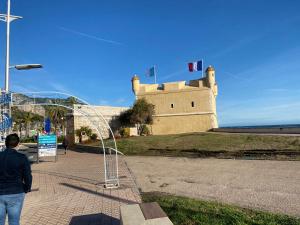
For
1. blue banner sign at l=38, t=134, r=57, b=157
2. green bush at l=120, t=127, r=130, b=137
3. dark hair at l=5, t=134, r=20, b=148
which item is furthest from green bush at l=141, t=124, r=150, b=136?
dark hair at l=5, t=134, r=20, b=148

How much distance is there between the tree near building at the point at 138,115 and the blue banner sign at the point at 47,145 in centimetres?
1953

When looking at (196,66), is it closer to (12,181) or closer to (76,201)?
(76,201)

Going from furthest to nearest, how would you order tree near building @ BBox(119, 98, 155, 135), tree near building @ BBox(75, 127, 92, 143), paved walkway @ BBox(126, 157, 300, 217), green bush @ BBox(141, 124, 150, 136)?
green bush @ BBox(141, 124, 150, 136)
tree near building @ BBox(119, 98, 155, 135)
tree near building @ BBox(75, 127, 92, 143)
paved walkway @ BBox(126, 157, 300, 217)

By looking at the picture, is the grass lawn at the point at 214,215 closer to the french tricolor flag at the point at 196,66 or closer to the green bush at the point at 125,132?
the green bush at the point at 125,132

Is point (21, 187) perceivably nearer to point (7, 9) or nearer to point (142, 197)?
point (142, 197)

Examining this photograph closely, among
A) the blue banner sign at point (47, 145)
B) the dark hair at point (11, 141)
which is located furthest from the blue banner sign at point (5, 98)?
the dark hair at point (11, 141)

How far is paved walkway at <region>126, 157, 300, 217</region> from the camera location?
23.0ft

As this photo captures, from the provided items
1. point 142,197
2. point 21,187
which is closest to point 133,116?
point 142,197

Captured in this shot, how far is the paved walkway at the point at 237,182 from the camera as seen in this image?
7.01m

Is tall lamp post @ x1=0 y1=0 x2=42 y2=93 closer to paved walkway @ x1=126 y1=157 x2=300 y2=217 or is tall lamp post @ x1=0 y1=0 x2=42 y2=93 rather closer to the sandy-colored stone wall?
paved walkway @ x1=126 y1=157 x2=300 y2=217

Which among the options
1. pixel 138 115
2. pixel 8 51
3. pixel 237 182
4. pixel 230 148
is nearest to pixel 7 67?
pixel 8 51

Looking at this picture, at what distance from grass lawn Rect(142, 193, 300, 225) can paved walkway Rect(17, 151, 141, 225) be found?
1260mm

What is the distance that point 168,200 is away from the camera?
710 cm

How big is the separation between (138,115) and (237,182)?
28.0 metres
